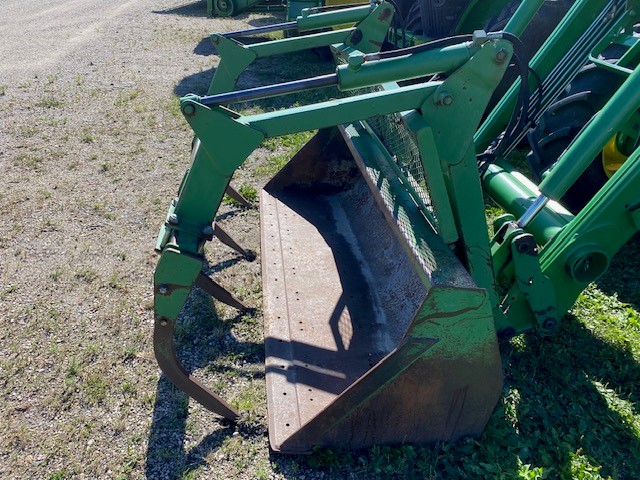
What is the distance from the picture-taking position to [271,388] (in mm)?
2588

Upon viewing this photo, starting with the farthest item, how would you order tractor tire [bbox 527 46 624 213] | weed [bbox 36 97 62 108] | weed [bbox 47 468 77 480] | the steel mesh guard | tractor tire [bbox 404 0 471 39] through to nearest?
weed [bbox 36 97 62 108] → tractor tire [bbox 404 0 471 39] → tractor tire [bbox 527 46 624 213] → the steel mesh guard → weed [bbox 47 468 77 480]

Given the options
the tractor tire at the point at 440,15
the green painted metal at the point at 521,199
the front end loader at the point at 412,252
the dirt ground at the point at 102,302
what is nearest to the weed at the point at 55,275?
the dirt ground at the point at 102,302

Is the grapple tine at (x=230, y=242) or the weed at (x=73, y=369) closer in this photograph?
the weed at (x=73, y=369)

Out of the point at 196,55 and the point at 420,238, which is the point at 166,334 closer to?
the point at 420,238

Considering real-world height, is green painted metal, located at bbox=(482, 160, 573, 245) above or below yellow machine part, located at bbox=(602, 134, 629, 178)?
below

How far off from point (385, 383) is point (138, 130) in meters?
4.70

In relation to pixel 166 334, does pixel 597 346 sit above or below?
above

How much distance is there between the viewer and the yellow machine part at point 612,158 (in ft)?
12.5

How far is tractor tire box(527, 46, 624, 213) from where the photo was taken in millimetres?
3494

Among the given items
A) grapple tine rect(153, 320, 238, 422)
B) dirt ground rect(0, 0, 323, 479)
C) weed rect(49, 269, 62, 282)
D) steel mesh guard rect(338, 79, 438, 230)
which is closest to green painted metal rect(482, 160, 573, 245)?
steel mesh guard rect(338, 79, 438, 230)

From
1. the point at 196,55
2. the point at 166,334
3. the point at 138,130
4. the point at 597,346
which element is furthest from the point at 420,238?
the point at 196,55

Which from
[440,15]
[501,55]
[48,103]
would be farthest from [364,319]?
[48,103]

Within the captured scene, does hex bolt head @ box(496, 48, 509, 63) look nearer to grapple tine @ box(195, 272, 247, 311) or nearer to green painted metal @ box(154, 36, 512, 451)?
green painted metal @ box(154, 36, 512, 451)

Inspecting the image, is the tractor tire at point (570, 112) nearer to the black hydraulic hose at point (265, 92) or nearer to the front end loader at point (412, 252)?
the front end loader at point (412, 252)
